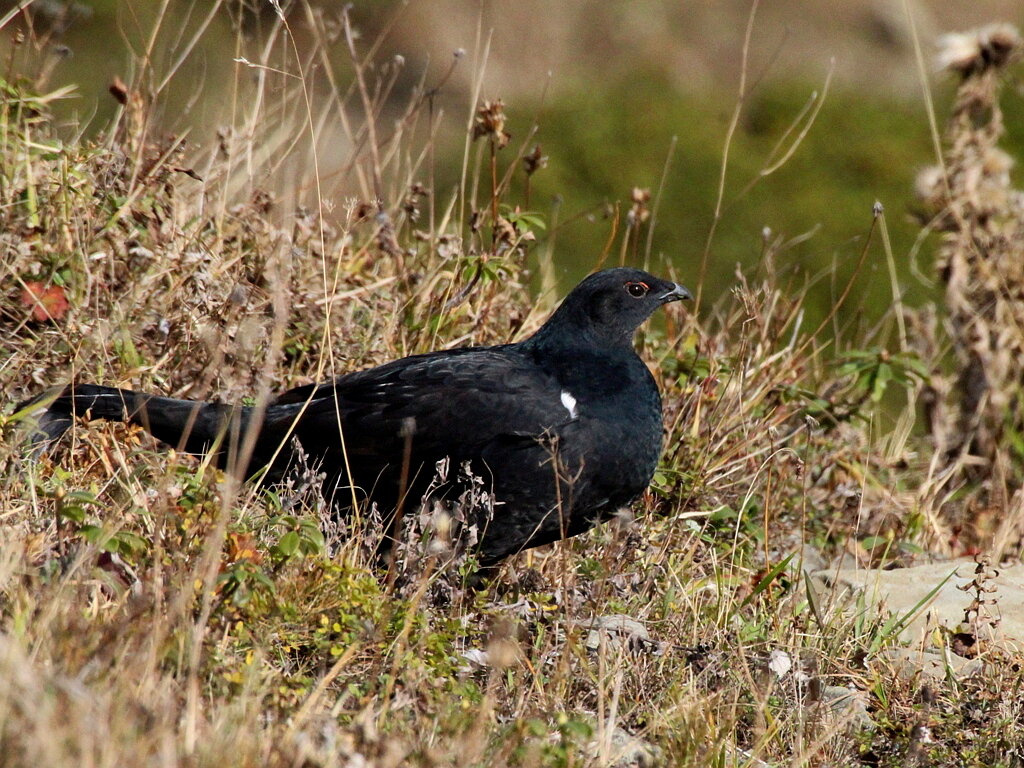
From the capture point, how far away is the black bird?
4.32 metres

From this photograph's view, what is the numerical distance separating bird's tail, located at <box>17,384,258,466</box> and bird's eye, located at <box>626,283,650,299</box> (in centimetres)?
147

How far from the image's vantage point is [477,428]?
4.39 metres

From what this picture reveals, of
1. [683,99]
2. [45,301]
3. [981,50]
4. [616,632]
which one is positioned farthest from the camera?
[683,99]

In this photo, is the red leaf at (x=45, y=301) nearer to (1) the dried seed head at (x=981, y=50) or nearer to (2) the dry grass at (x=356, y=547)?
(2) the dry grass at (x=356, y=547)

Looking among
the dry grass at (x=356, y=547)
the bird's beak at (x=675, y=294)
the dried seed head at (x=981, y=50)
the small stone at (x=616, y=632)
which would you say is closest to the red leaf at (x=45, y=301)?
the dry grass at (x=356, y=547)

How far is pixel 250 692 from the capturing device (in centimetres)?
309

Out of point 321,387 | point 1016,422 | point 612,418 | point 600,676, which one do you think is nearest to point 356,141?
point 321,387

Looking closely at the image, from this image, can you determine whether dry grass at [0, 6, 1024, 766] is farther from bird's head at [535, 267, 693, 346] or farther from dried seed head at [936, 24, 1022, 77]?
dried seed head at [936, 24, 1022, 77]

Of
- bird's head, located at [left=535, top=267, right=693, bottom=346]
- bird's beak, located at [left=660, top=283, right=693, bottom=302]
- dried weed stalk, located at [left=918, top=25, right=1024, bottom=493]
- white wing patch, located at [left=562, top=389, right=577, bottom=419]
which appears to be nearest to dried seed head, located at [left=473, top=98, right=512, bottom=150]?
bird's head, located at [left=535, top=267, right=693, bottom=346]

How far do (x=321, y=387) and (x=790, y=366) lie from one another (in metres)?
2.29

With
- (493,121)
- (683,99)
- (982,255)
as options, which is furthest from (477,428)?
(683,99)

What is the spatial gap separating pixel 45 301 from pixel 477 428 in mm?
1811

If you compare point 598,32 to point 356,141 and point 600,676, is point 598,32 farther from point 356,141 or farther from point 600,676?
point 600,676

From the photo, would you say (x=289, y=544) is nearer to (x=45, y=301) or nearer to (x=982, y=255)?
(x=45, y=301)
